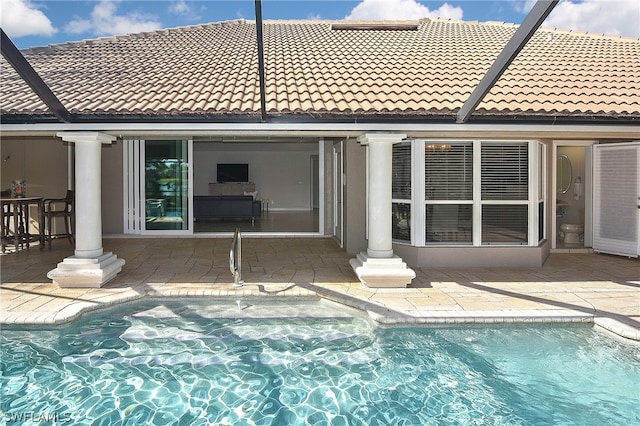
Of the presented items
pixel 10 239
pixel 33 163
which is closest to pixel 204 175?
pixel 33 163

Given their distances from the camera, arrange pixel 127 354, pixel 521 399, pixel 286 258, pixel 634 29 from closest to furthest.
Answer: pixel 521 399 → pixel 127 354 → pixel 286 258 → pixel 634 29

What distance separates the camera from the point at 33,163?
41.9ft

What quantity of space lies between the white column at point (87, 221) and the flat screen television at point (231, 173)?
1623 cm

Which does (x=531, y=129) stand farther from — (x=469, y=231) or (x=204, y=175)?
(x=204, y=175)

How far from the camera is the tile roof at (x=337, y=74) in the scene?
7.34 m

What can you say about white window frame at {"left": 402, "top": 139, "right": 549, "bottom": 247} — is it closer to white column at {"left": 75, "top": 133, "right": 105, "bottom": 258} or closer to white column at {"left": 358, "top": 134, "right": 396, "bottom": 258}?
white column at {"left": 358, "top": 134, "right": 396, "bottom": 258}

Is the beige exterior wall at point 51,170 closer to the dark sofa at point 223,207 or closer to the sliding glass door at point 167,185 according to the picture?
the sliding glass door at point 167,185

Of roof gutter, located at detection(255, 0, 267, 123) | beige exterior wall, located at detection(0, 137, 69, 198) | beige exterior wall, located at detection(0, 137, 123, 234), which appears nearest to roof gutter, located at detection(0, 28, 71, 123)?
roof gutter, located at detection(255, 0, 267, 123)

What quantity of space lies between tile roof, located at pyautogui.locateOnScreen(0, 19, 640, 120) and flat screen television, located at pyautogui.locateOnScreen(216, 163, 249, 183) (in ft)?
32.4

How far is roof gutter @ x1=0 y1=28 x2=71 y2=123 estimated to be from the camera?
17.6 ft

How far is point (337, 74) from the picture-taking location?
31.1 ft

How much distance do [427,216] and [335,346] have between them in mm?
4146

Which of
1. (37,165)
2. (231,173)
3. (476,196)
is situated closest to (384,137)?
(476,196)

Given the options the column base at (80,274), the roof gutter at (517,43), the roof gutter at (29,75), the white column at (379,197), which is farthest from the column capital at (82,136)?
the roof gutter at (517,43)
